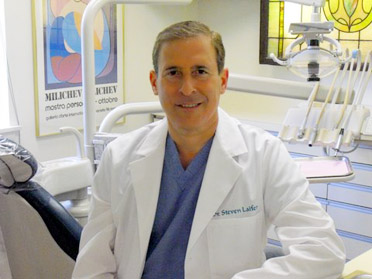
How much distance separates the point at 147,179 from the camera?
147cm

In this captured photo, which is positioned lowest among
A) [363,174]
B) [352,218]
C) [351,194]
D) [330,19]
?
[352,218]

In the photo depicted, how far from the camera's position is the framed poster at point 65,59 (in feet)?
10.9

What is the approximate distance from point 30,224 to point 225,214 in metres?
0.60

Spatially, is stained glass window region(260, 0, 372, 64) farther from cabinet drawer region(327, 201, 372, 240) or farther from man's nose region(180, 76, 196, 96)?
man's nose region(180, 76, 196, 96)

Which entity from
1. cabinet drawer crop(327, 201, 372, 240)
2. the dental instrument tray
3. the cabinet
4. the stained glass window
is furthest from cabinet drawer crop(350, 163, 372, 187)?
the dental instrument tray

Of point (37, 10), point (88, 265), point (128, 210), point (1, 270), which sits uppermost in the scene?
point (37, 10)

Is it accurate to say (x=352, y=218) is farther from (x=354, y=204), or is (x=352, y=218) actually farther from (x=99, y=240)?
(x=99, y=240)

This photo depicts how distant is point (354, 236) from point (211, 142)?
6.66 feet

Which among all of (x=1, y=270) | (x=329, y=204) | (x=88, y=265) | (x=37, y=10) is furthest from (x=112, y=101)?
(x=88, y=265)

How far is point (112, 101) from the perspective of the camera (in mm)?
3803

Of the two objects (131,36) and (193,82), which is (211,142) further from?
(131,36)

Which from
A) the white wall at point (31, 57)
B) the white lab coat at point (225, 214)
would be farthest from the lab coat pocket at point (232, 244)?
the white wall at point (31, 57)

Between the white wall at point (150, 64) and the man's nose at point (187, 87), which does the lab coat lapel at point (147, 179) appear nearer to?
the man's nose at point (187, 87)

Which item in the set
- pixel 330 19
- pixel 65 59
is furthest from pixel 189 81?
pixel 330 19
